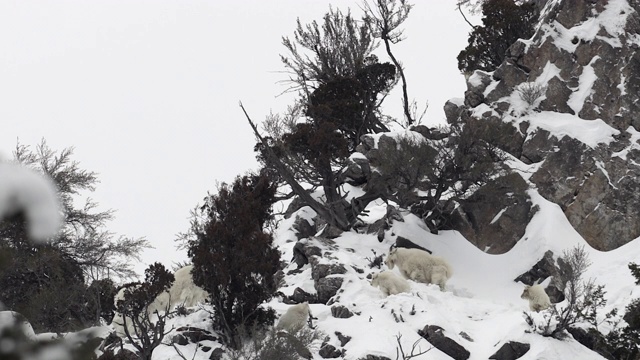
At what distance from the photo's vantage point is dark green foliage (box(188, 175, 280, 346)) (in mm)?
14703

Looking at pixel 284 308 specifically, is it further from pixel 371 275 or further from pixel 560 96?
pixel 560 96

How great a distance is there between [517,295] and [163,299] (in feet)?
28.3

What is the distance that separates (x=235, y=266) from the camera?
15.1 m

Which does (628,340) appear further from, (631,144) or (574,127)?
(574,127)

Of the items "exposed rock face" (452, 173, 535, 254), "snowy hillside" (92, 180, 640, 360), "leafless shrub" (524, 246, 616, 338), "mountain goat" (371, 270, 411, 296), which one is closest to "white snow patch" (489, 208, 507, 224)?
"exposed rock face" (452, 173, 535, 254)

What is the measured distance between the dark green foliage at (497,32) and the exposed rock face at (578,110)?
4.16ft

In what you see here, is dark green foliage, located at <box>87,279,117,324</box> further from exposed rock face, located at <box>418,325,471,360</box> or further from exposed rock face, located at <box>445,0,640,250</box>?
exposed rock face, located at <box>445,0,640,250</box>

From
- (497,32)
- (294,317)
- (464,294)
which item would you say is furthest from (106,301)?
(497,32)

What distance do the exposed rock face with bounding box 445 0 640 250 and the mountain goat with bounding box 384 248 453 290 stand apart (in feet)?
13.2

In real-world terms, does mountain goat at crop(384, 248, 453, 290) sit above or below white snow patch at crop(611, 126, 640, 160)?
below

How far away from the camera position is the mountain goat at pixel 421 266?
17578 mm

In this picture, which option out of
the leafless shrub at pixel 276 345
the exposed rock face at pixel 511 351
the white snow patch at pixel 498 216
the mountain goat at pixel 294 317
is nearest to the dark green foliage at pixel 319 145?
the white snow patch at pixel 498 216

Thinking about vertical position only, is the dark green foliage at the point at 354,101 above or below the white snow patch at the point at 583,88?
above

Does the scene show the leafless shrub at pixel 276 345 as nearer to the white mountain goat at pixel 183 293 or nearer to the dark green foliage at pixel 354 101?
the white mountain goat at pixel 183 293
